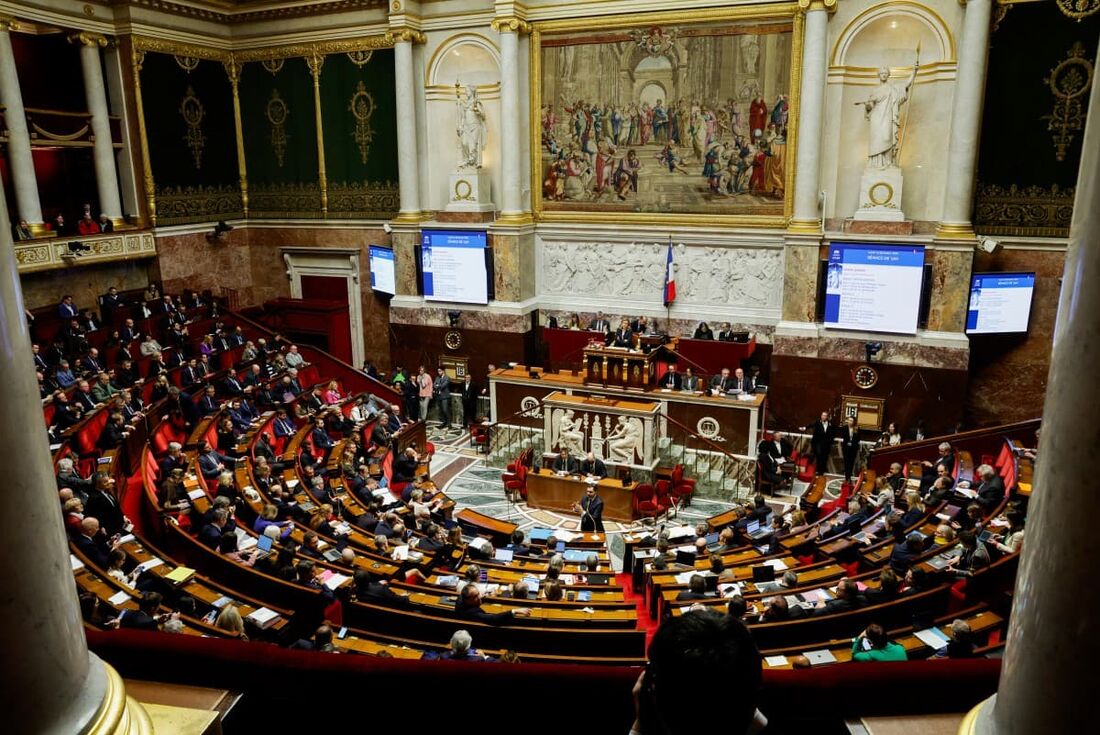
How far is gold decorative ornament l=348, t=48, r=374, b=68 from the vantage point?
20.2 meters

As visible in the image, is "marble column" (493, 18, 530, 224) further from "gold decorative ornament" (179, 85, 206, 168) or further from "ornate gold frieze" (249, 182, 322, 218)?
"gold decorative ornament" (179, 85, 206, 168)

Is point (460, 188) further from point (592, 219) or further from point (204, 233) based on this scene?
point (204, 233)

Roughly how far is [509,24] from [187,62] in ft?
28.7

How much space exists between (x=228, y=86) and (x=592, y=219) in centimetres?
1123

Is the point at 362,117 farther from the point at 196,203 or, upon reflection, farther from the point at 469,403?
the point at 469,403

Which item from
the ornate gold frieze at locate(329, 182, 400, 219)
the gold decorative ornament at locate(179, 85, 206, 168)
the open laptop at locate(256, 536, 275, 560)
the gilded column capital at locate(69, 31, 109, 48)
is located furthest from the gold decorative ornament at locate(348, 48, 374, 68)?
the open laptop at locate(256, 536, 275, 560)

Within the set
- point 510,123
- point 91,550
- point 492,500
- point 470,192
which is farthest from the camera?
point 470,192

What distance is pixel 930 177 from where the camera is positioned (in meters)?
16.2

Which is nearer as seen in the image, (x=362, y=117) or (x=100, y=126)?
(x=100, y=126)

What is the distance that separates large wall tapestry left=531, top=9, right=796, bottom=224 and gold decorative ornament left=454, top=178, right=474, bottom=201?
165 centimetres

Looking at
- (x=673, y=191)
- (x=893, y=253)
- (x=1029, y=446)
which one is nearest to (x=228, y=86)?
(x=673, y=191)

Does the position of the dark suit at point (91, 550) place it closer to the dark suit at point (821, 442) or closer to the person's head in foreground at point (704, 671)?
the person's head in foreground at point (704, 671)

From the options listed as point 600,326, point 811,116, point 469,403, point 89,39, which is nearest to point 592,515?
point 469,403

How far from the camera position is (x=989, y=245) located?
15.3 m
